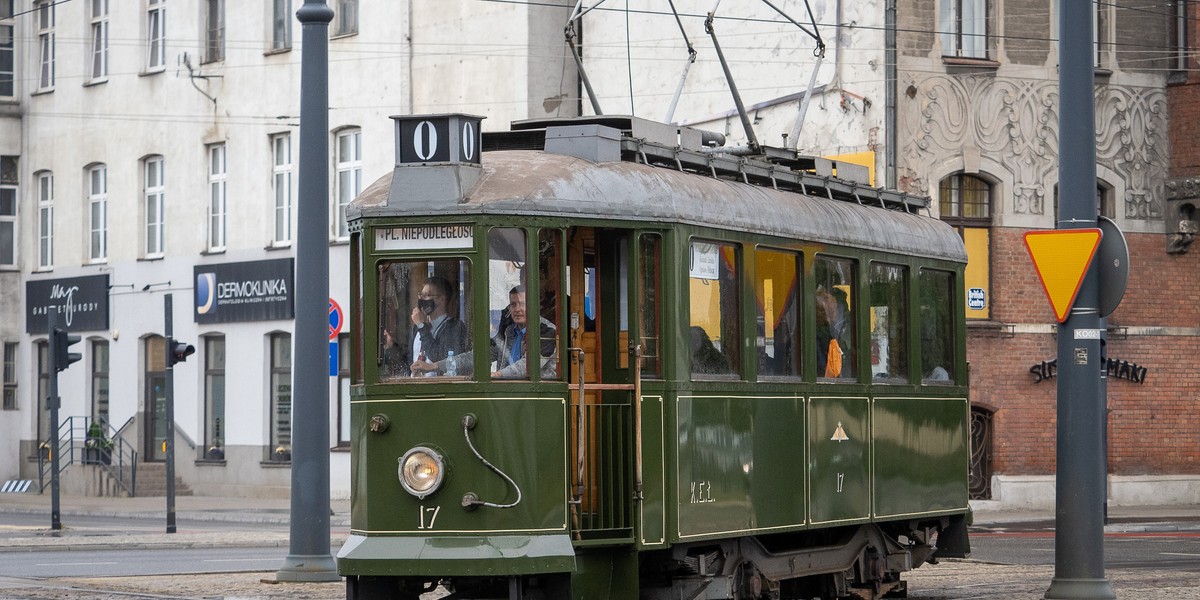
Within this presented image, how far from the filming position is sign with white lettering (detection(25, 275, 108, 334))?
42.4 metres

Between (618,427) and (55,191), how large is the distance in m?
35.5

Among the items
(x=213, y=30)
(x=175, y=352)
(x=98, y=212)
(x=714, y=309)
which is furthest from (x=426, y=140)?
(x=98, y=212)

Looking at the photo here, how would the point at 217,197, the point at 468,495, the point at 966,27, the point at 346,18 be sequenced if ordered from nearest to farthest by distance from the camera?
the point at 468,495
the point at 966,27
the point at 346,18
the point at 217,197

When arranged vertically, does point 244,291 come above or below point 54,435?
above

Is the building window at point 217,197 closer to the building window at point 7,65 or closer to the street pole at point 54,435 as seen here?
Result: the building window at point 7,65

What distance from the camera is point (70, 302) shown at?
4328 centimetres

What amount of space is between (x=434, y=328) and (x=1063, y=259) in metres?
5.04

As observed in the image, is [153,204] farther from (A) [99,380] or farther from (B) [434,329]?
(B) [434,329]

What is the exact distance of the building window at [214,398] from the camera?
1539 inches

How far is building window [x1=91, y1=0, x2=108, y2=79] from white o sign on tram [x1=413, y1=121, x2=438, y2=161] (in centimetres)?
3341

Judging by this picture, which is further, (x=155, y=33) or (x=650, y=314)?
(x=155, y=33)

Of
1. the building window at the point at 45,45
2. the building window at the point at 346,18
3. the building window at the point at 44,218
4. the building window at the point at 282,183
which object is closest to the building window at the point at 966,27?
the building window at the point at 346,18

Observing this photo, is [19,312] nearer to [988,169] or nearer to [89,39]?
[89,39]

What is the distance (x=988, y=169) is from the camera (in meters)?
29.3
